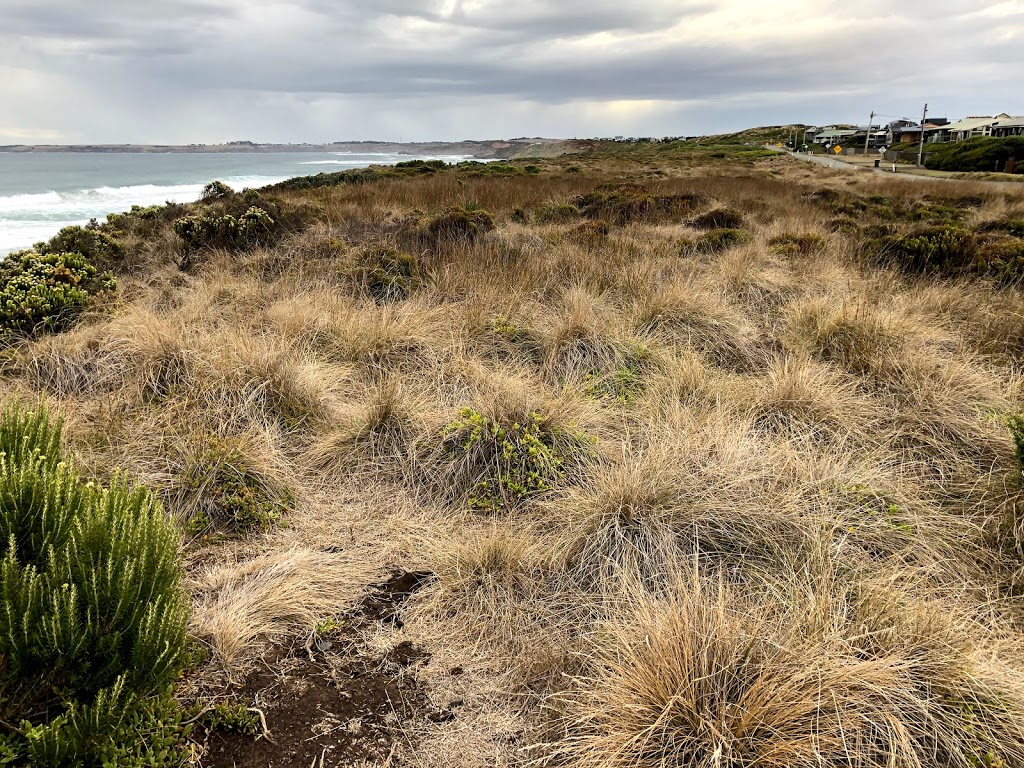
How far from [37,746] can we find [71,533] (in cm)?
58

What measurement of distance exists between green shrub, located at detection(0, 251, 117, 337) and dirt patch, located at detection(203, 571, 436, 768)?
4.86 metres

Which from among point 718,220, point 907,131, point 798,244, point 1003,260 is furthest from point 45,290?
point 907,131

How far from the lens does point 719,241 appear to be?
9.38 m

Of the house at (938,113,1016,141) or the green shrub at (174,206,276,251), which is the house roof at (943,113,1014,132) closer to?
the house at (938,113,1016,141)

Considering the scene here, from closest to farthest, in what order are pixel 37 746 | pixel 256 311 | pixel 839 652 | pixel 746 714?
pixel 37 746, pixel 746 714, pixel 839 652, pixel 256 311

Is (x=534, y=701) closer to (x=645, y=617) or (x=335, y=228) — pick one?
(x=645, y=617)

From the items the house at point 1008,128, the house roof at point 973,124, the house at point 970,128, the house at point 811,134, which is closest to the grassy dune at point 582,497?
the house at point 1008,128

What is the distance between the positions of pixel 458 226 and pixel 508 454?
22.6 ft

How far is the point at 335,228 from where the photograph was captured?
1012 cm

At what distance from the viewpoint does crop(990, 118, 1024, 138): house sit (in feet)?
215

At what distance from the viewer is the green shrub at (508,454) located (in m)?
3.64

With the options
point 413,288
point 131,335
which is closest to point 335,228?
point 413,288

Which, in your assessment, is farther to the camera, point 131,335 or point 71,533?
point 131,335

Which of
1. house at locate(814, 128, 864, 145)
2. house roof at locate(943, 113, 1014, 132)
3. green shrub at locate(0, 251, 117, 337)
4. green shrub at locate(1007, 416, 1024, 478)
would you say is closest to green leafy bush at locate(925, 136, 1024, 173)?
house roof at locate(943, 113, 1014, 132)
